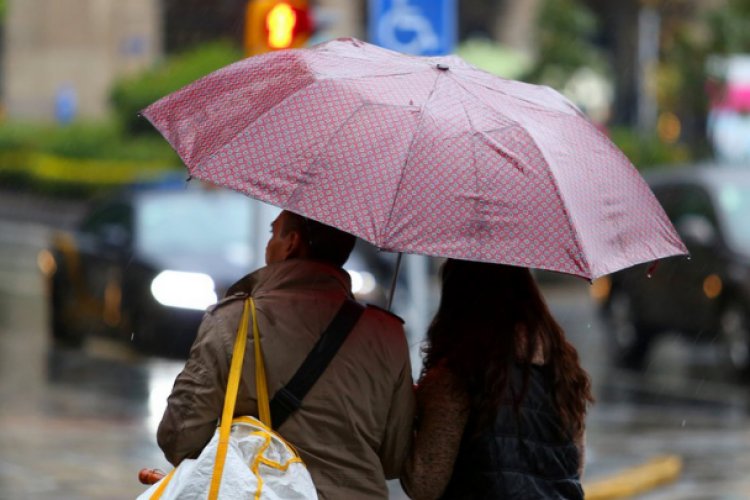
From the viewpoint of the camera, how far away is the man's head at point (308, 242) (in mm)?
3656

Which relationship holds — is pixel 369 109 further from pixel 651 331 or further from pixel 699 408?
pixel 651 331

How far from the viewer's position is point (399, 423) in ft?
11.7

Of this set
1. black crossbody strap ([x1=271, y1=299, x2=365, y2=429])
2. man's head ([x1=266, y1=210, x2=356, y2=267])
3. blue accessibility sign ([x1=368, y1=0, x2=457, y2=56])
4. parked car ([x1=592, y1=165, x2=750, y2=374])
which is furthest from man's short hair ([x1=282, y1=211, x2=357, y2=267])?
parked car ([x1=592, y1=165, x2=750, y2=374])

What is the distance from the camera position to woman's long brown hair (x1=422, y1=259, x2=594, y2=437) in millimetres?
3637

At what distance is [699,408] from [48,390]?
502 cm

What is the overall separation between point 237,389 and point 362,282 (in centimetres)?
921

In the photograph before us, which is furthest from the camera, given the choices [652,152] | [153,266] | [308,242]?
[652,152]

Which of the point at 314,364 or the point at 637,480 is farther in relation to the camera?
the point at 637,480

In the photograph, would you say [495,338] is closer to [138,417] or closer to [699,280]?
[138,417]

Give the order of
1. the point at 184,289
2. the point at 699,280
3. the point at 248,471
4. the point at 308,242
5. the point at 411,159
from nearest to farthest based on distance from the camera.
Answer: the point at 248,471 → the point at 411,159 → the point at 308,242 → the point at 184,289 → the point at 699,280

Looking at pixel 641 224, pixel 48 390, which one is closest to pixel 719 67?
pixel 48 390

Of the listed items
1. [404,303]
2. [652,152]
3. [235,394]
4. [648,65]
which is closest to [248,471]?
[235,394]

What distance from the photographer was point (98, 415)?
10.7 meters

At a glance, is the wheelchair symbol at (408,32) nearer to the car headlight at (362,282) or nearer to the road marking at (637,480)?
the road marking at (637,480)
